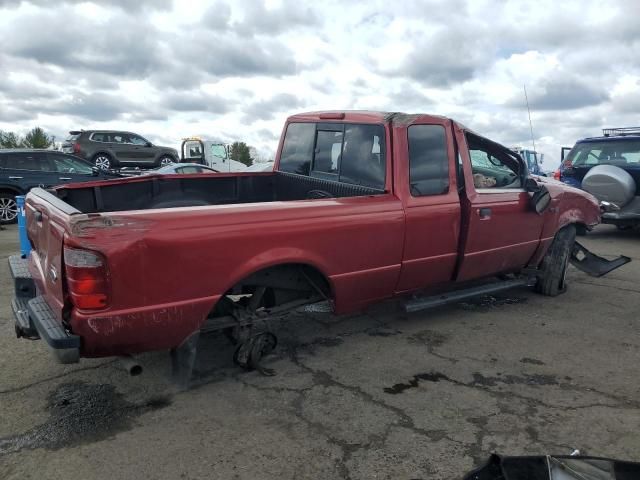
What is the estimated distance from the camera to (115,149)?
793 inches

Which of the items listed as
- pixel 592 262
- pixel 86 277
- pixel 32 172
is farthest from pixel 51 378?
pixel 32 172

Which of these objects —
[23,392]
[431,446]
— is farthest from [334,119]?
[23,392]

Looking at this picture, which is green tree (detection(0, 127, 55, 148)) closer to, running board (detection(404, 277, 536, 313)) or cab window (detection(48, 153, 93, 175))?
cab window (detection(48, 153, 93, 175))

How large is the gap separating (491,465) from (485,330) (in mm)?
2562

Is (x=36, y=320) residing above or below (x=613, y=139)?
below

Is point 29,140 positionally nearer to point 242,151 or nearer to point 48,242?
point 242,151

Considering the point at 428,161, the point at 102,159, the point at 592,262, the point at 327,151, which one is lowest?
the point at 592,262

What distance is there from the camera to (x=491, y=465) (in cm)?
223

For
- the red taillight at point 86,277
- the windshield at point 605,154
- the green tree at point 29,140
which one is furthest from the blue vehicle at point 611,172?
the green tree at point 29,140

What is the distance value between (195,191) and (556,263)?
3848 millimetres

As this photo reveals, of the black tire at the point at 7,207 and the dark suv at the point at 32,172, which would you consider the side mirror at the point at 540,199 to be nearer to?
the dark suv at the point at 32,172

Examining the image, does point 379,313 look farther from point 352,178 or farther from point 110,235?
point 110,235

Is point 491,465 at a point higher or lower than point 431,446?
higher

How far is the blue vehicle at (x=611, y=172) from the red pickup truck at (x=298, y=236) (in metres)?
2.97
